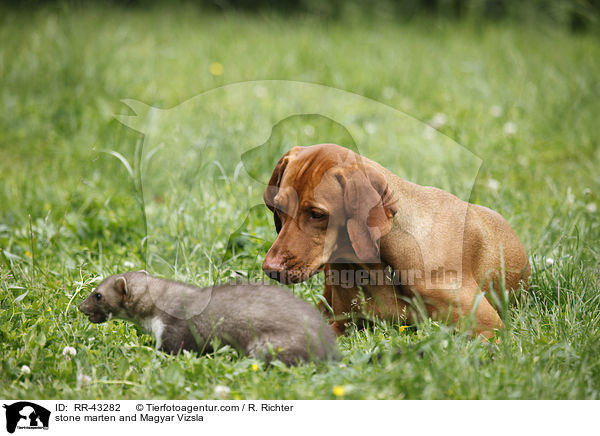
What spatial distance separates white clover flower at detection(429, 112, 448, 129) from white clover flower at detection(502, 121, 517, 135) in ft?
2.00

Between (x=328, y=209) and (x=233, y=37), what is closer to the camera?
(x=328, y=209)

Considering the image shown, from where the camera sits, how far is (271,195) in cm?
330

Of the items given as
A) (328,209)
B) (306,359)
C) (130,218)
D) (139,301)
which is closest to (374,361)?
(306,359)

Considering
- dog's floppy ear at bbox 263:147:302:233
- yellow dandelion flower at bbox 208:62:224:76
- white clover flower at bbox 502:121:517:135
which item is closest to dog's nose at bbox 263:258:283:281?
dog's floppy ear at bbox 263:147:302:233

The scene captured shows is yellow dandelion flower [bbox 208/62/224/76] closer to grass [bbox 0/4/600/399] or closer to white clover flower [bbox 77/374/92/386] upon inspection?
grass [bbox 0/4/600/399]

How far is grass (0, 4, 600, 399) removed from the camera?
9.00ft

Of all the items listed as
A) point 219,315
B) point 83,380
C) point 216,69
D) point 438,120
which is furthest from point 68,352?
point 216,69

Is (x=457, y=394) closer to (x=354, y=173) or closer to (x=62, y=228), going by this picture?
(x=354, y=173)

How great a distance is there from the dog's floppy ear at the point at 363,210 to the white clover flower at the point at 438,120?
12.3ft

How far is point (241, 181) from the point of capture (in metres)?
4.34

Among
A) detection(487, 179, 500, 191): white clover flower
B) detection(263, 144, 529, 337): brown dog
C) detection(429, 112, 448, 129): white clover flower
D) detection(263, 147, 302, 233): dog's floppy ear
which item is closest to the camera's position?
detection(263, 144, 529, 337): brown dog

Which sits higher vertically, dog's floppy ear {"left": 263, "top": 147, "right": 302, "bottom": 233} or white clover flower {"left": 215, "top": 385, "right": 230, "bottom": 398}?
dog's floppy ear {"left": 263, "top": 147, "right": 302, "bottom": 233}

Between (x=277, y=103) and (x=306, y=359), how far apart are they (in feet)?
14.5

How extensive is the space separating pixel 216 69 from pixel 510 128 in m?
3.73
